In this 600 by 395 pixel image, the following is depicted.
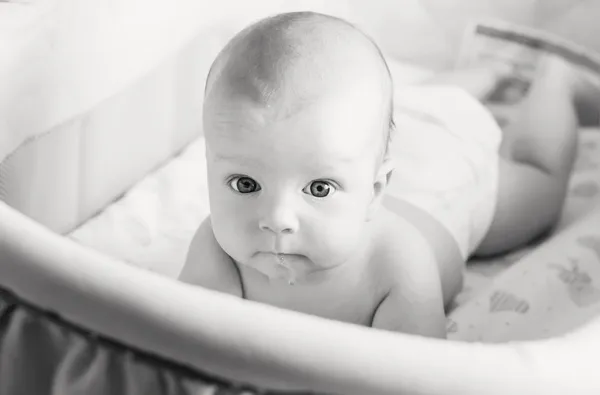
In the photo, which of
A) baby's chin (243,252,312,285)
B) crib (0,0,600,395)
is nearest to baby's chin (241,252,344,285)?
baby's chin (243,252,312,285)

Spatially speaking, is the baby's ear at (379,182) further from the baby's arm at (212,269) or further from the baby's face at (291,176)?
the baby's arm at (212,269)

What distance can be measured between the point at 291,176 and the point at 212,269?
0.60 ft

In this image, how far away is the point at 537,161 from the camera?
113cm

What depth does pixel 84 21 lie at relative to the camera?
984 mm

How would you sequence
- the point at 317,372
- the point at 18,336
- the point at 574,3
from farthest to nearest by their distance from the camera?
1. the point at 574,3
2. the point at 18,336
3. the point at 317,372

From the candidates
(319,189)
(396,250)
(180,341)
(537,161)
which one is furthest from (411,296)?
(537,161)

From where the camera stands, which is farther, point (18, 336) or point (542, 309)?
point (542, 309)

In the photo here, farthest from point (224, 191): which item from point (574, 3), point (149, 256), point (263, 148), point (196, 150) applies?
point (574, 3)

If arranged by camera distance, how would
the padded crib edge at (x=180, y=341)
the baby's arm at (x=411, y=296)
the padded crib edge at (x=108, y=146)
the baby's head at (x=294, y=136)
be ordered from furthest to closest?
the padded crib edge at (x=108, y=146) < the baby's arm at (x=411, y=296) < the baby's head at (x=294, y=136) < the padded crib edge at (x=180, y=341)

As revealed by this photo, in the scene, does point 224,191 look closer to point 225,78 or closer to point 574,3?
point 225,78

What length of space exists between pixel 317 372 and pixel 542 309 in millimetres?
384

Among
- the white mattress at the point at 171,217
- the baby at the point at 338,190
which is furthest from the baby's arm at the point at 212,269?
the white mattress at the point at 171,217

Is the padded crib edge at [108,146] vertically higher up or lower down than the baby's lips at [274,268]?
lower down

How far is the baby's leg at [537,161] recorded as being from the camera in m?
1.04
